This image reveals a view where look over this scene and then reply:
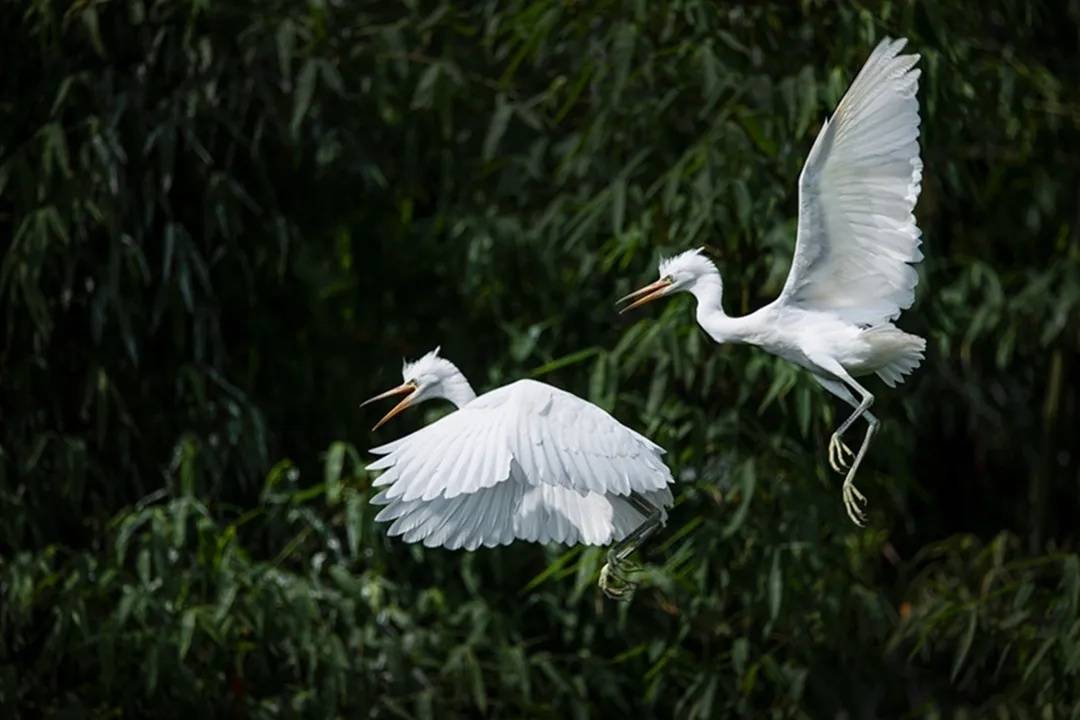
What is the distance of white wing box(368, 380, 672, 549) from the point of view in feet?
10.2

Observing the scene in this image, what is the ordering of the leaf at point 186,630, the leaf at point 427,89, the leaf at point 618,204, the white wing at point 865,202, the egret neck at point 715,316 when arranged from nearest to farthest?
the white wing at point 865,202 < the egret neck at point 715,316 < the leaf at point 186,630 < the leaf at point 618,204 < the leaf at point 427,89

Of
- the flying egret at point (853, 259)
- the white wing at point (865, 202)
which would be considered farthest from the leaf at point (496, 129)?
the white wing at point (865, 202)

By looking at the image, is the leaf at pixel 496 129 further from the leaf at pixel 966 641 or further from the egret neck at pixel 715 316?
the leaf at pixel 966 641

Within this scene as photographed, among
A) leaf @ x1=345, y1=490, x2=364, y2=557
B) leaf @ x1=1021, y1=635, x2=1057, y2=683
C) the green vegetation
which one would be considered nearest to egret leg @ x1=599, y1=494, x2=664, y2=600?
the green vegetation

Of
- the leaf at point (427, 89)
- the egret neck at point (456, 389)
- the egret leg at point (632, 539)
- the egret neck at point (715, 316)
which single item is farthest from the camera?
the leaf at point (427, 89)

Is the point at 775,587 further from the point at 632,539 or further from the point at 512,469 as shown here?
the point at 512,469

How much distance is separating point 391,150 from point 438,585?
1.10m

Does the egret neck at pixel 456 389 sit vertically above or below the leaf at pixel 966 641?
above

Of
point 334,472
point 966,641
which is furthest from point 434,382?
point 966,641

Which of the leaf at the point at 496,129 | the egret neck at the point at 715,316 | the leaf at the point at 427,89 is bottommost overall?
the egret neck at the point at 715,316

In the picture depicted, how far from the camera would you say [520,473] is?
11.4ft

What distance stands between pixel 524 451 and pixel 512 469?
208mm

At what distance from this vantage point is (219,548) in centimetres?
405

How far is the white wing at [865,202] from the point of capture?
10.1 feet
